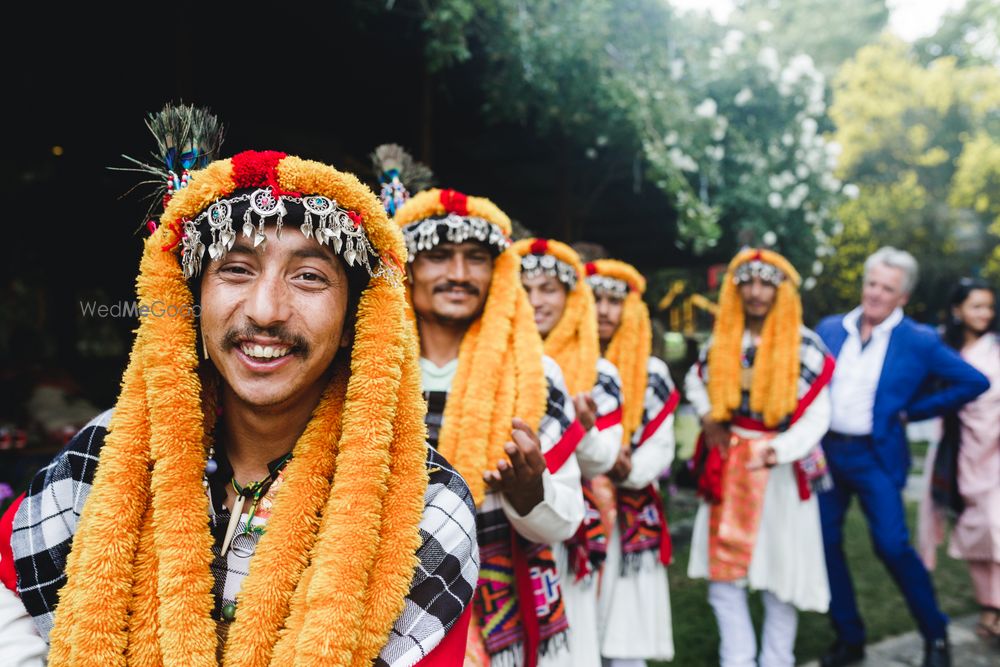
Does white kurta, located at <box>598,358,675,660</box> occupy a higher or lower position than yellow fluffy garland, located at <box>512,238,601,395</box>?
lower

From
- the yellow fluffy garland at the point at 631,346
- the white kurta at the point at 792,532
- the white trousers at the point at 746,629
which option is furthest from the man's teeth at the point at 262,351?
the white trousers at the point at 746,629

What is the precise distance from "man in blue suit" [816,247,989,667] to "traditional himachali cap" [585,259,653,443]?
1438 mm

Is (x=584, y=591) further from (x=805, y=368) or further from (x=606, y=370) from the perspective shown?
(x=805, y=368)

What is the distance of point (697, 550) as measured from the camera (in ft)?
13.9

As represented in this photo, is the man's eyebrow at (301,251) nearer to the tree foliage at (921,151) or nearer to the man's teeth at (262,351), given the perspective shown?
the man's teeth at (262,351)

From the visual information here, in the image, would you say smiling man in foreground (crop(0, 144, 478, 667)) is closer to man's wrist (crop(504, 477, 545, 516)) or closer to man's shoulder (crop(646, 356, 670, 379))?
man's wrist (crop(504, 477, 545, 516))

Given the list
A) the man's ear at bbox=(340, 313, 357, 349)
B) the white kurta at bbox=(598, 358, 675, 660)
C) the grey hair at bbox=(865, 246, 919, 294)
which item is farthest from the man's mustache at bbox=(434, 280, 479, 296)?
the grey hair at bbox=(865, 246, 919, 294)

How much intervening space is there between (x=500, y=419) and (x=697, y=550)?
255 centimetres

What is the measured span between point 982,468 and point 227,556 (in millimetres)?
5111

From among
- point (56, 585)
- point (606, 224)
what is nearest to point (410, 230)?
point (56, 585)

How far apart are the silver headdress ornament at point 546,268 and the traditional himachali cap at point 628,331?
54 cm

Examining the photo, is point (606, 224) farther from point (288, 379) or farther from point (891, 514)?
point (288, 379)

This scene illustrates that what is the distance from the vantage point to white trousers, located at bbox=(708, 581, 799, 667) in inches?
148

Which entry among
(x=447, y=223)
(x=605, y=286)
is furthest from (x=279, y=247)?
(x=605, y=286)
